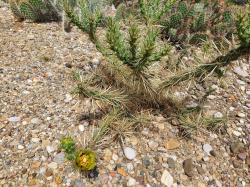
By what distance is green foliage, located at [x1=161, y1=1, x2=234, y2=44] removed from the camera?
4.42m

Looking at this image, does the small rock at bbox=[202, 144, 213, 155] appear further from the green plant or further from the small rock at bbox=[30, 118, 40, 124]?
the small rock at bbox=[30, 118, 40, 124]

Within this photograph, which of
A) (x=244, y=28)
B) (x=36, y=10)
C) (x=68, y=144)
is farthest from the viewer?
(x=36, y=10)

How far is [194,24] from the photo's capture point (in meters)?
4.52

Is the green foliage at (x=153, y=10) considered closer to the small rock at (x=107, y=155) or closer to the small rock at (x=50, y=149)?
the small rock at (x=107, y=155)

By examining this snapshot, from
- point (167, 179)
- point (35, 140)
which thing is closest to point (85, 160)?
point (35, 140)

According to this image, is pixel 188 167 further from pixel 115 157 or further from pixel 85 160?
pixel 85 160

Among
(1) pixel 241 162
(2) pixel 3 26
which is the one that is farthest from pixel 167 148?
(2) pixel 3 26

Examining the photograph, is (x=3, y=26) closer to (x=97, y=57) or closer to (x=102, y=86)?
(x=97, y=57)

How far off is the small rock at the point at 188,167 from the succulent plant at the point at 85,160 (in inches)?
32.6

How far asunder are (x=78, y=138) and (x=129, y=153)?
18.5 inches

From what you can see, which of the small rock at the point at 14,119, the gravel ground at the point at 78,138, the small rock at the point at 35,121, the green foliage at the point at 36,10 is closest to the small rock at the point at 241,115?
the gravel ground at the point at 78,138

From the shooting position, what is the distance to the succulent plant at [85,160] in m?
2.67

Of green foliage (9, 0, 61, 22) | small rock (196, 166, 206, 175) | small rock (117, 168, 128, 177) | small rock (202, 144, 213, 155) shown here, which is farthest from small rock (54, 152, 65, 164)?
green foliage (9, 0, 61, 22)

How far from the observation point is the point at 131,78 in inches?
127
